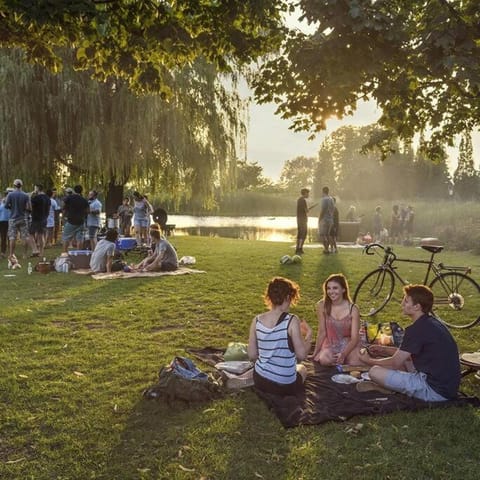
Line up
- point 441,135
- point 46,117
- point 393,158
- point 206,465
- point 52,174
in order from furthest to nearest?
1. point 393,158
2. point 52,174
3. point 46,117
4. point 441,135
5. point 206,465

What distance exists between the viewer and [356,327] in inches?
230

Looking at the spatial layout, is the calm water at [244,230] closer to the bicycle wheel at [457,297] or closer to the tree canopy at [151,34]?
the bicycle wheel at [457,297]

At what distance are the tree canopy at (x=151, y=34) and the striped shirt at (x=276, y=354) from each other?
3331 mm

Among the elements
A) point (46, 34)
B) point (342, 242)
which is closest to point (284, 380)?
point (46, 34)

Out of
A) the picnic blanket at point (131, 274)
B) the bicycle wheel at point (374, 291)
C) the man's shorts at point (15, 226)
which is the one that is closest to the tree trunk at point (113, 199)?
the man's shorts at point (15, 226)

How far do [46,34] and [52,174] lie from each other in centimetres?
1435

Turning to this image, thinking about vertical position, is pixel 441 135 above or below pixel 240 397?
above

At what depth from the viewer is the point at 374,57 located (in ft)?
18.4

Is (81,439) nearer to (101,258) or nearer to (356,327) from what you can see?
(356,327)

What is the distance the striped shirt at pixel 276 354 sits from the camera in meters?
4.89

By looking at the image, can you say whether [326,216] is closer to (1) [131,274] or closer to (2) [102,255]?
(1) [131,274]

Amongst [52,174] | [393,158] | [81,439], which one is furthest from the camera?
[393,158]

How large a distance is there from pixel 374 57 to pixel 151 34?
258cm

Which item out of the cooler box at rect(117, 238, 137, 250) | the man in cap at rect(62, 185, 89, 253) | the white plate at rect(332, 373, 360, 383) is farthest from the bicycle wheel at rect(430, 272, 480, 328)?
the cooler box at rect(117, 238, 137, 250)
